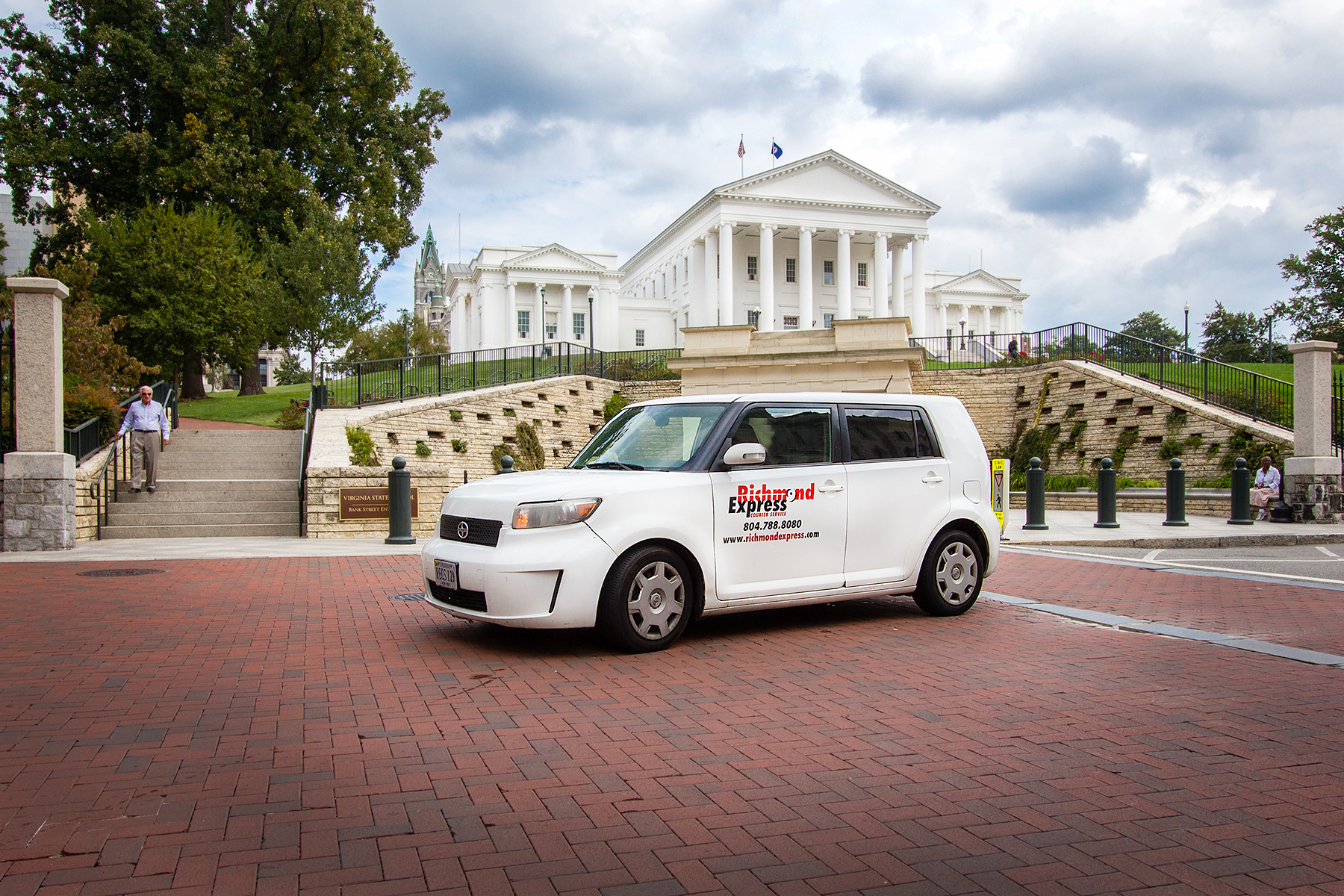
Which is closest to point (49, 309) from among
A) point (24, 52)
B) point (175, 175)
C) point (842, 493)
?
point (842, 493)

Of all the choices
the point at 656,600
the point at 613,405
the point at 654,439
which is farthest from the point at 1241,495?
the point at 613,405

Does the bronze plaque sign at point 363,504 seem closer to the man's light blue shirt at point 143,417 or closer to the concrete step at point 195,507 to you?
the concrete step at point 195,507

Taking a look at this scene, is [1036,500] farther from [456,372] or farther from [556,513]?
[456,372]

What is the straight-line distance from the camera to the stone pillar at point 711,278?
7125 cm

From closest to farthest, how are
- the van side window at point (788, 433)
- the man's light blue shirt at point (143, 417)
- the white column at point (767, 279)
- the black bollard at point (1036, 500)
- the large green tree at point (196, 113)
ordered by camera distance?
the van side window at point (788, 433) → the man's light blue shirt at point (143, 417) → the black bollard at point (1036, 500) → the large green tree at point (196, 113) → the white column at point (767, 279)

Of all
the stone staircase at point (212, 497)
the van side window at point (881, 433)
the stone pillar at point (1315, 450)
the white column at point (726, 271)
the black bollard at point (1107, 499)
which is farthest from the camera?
the white column at point (726, 271)

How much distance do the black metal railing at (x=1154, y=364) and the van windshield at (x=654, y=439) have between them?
2127 cm

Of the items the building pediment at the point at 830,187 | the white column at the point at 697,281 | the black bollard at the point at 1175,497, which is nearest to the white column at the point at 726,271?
the building pediment at the point at 830,187

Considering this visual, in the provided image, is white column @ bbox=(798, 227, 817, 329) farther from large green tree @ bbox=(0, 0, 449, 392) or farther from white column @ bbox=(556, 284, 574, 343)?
large green tree @ bbox=(0, 0, 449, 392)

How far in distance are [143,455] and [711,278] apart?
59.4m

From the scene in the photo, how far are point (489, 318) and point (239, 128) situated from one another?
43.3 meters

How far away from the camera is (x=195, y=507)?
15070 mm

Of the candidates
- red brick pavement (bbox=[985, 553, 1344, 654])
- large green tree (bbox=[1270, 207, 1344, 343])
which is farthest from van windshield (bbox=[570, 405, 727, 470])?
large green tree (bbox=[1270, 207, 1344, 343])

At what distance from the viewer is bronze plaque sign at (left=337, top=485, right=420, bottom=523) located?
14.3m
